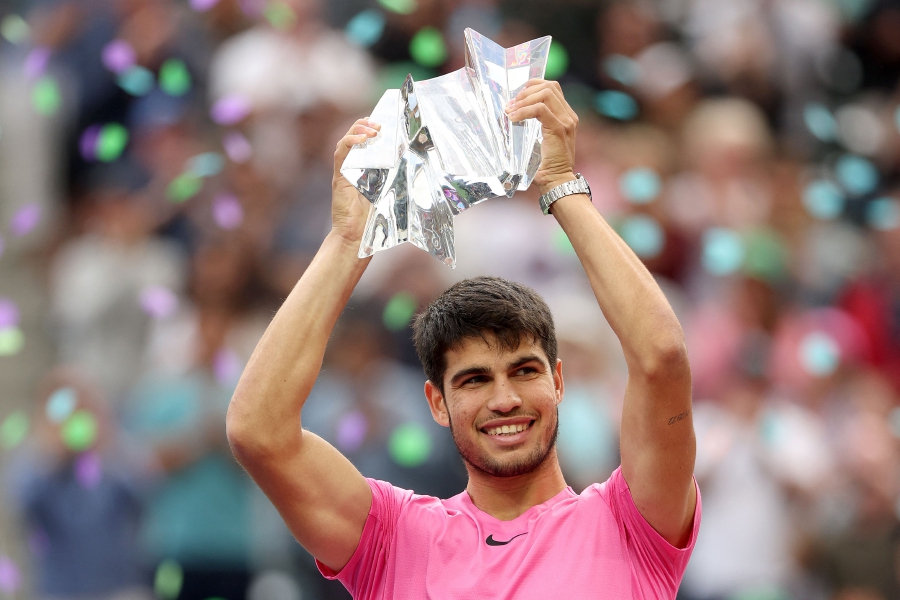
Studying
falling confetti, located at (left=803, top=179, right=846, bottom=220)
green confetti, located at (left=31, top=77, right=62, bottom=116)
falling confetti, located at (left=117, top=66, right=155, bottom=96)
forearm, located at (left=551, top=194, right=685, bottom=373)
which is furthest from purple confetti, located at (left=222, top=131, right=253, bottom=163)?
forearm, located at (left=551, top=194, right=685, bottom=373)

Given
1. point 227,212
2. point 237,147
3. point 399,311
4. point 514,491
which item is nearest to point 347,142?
point 514,491

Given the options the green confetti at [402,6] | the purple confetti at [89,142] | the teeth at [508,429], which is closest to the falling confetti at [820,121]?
the green confetti at [402,6]

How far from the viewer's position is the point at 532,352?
257 cm

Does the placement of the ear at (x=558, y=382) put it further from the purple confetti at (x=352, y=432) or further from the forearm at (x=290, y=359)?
the purple confetti at (x=352, y=432)

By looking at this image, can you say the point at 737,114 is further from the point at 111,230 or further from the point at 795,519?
the point at 111,230

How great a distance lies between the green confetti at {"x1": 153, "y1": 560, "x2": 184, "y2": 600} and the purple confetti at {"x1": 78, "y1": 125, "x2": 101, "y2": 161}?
227 centimetres

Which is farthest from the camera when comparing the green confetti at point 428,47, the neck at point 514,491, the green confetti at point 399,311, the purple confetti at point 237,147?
the green confetti at point 428,47

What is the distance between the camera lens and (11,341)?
223 inches

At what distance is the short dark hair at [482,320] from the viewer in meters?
2.58

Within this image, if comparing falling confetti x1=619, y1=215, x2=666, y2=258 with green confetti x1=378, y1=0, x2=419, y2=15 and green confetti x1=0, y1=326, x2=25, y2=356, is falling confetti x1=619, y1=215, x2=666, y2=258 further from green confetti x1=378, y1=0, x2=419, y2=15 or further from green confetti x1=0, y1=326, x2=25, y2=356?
green confetti x1=0, y1=326, x2=25, y2=356

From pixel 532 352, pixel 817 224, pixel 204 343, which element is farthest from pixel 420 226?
pixel 817 224

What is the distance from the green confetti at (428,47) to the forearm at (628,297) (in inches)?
142

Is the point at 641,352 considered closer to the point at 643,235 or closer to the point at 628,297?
the point at 628,297

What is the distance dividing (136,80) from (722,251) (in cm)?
306
